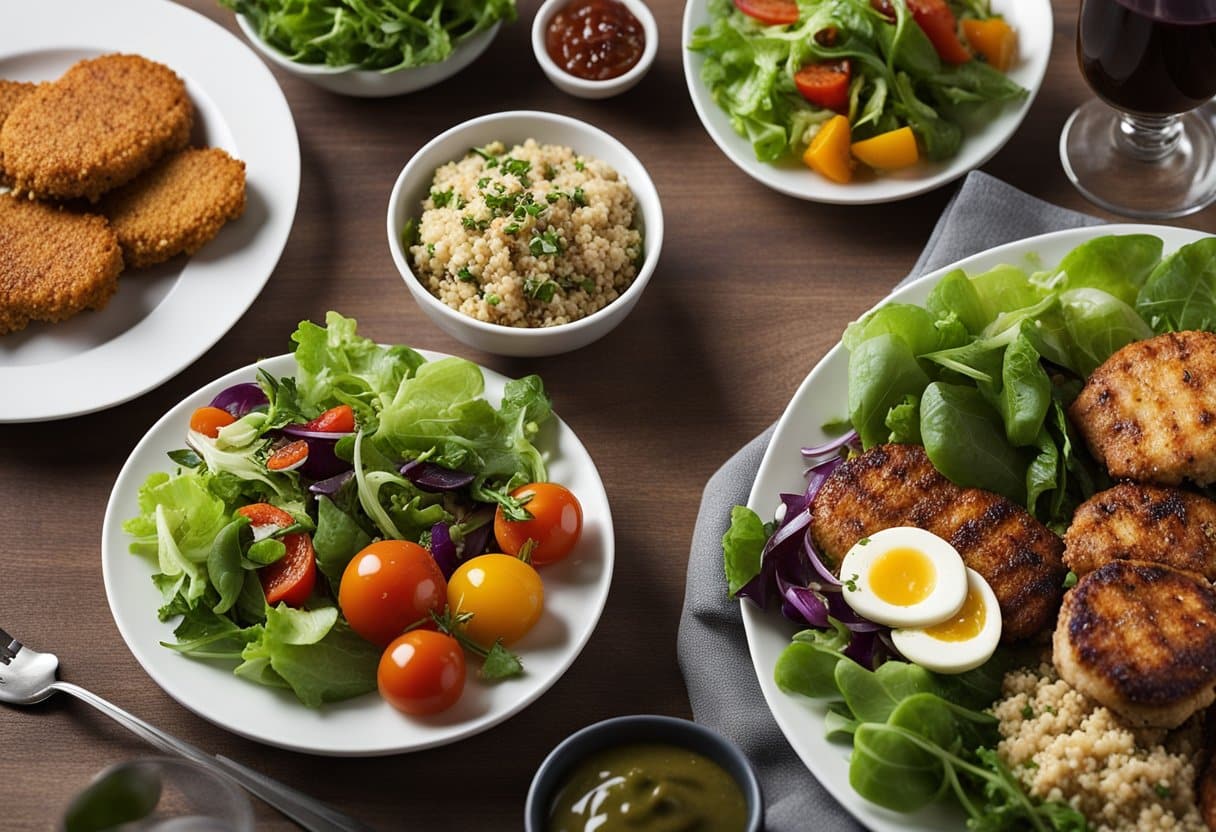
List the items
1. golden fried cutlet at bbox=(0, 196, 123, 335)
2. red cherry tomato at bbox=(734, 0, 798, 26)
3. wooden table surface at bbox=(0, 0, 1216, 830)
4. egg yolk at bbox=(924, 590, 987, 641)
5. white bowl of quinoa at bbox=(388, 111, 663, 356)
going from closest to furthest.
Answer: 1. egg yolk at bbox=(924, 590, 987, 641)
2. wooden table surface at bbox=(0, 0, 1216, 830)
3. white bowl of quinoa at bbox=(388, 111, 663, 356)
4. golden fried cutlet at bbox=(0, 196, 123, 335)
5. red cherry tomato at bbox=(734, 0, 798, 26)

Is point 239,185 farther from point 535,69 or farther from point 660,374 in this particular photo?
point 660,374

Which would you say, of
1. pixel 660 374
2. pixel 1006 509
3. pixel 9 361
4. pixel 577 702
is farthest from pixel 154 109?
pixel 1006 509

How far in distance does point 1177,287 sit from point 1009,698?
102 cm

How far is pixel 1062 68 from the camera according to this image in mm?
3506

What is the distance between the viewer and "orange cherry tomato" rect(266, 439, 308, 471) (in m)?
2.60

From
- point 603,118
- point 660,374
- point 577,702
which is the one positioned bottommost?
point 577,702

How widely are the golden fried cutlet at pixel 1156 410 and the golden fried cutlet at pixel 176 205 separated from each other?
2123 mm

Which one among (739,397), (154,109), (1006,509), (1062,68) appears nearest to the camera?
(1006,509)

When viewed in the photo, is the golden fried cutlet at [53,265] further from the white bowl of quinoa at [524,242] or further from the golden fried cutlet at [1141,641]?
the golden fried cutlet at [1141,641]

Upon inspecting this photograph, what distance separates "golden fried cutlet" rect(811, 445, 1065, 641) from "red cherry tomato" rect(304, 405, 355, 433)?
1.01 meters

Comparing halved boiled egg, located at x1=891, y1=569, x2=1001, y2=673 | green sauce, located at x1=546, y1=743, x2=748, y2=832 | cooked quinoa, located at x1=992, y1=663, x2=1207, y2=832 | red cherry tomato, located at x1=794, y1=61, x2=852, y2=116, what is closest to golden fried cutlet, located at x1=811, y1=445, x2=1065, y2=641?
halved boiled egg, located at x1=891, y1=569, x2=1001, y2=673

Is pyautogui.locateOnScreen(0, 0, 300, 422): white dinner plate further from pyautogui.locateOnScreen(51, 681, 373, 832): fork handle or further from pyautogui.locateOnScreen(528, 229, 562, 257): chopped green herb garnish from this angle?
pyautogui.locateOnScreen(51, 681, 373, 832): fork handle

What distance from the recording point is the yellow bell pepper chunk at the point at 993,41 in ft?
10.8

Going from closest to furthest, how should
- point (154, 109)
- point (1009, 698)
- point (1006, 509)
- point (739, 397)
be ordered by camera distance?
point (1009, 698) < point (1006, 509) < point (739, 397) < point (154, 109)
